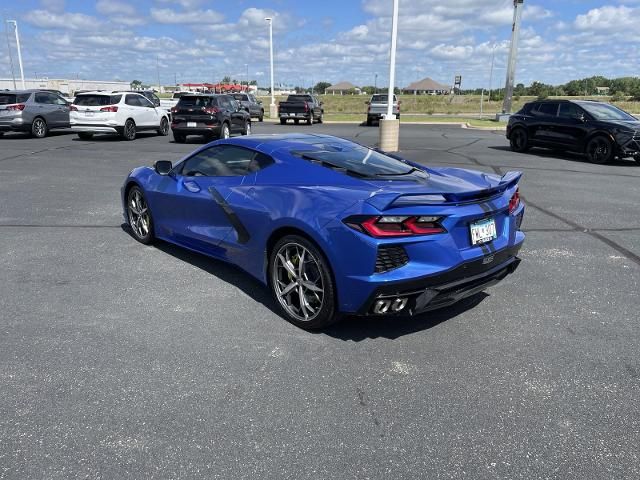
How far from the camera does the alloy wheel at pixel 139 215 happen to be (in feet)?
19.4

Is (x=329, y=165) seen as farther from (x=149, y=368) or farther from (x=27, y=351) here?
(x=27, y=351)

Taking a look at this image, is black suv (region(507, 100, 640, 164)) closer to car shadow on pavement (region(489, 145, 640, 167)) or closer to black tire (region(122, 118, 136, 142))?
car shadow on pavement (region(489, 145, 640, 167))

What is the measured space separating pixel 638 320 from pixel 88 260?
5.17 meters

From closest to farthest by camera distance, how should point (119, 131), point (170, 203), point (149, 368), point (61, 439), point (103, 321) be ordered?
point (61, 439) < point (149, 368) < point (103, 321) < point (170, 203) < point (119, 131)

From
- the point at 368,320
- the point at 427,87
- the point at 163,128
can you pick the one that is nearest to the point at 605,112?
the point at 368,320

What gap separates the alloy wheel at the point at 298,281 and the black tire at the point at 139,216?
7.80ft

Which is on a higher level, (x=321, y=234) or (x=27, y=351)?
(x=321, y=234)

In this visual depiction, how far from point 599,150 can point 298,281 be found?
12.9m

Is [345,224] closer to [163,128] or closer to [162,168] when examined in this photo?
[162,168]

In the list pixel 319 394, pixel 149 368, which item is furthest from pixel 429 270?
pixel 149 368

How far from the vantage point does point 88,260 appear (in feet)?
18.0

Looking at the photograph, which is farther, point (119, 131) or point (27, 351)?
point (119, 131)

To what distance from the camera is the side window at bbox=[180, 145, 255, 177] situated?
180 inches

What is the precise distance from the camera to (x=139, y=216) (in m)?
6.05
